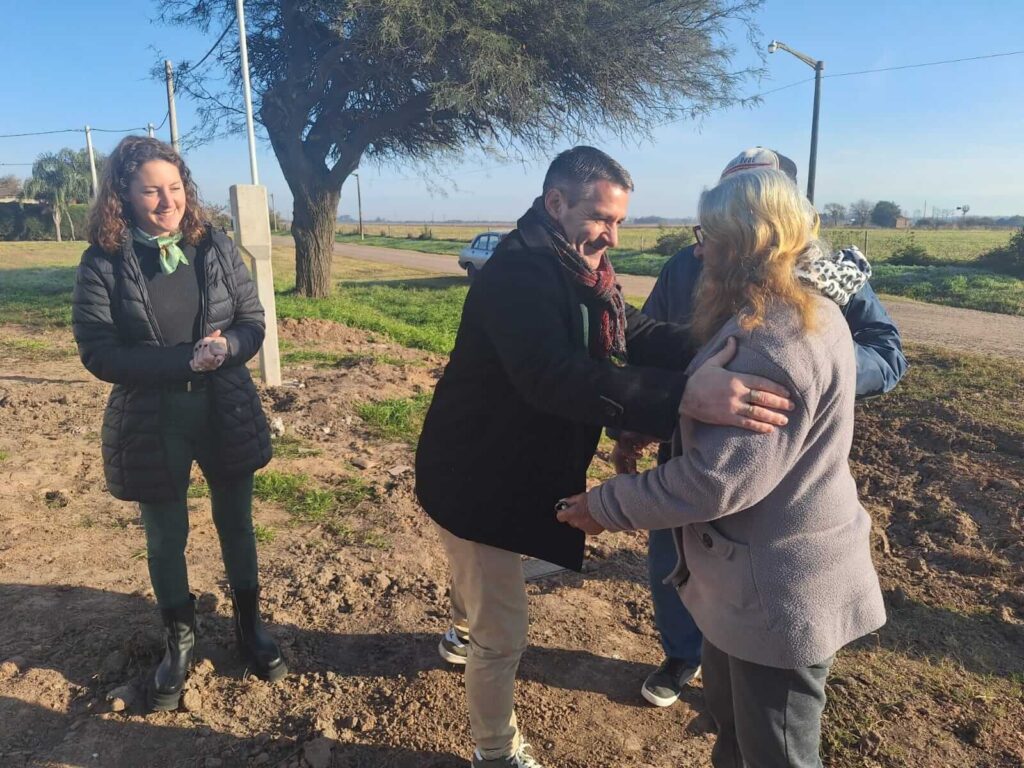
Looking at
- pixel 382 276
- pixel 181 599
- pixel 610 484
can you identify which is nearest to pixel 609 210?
pixel 610 484

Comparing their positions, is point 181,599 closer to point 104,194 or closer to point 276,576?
point 276,576

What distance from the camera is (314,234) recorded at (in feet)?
45.9

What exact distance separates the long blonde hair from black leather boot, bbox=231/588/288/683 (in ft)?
7.03

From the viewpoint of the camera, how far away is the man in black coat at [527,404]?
188 centimetres

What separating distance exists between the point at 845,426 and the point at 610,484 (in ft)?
1.72

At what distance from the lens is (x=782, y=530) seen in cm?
166

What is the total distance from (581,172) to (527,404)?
615 millimetres

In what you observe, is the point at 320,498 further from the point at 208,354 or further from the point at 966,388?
the point at 966,388

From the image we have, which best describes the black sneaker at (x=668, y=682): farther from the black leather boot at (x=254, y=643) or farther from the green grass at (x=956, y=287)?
the green grass at (x=956, y=287)

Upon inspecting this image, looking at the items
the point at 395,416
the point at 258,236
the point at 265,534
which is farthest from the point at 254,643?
the point at 258,236

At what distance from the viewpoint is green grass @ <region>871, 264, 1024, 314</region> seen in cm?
1494

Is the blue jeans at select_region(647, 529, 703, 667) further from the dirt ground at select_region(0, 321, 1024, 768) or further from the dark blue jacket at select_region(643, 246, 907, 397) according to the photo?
the dark blue jacket at select_region(643, 246, 907, 397)

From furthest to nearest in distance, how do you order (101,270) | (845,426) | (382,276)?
(382,276) < (101,270) < (845,426)

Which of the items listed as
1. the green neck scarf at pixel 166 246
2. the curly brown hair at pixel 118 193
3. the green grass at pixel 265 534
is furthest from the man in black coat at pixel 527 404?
the green grass at pixel 265 534
